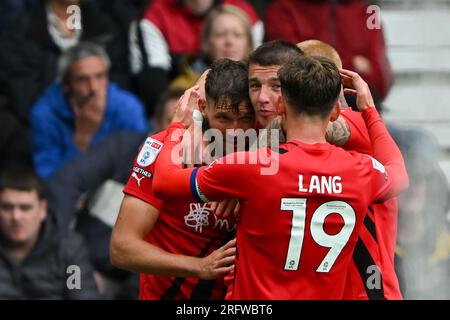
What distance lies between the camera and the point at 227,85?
534 cm

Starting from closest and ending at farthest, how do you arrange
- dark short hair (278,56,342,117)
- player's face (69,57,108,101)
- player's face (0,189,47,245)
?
dark short hair (278,56,342,117), player's face (0,189,47,245), player's face (69,57,108,101)

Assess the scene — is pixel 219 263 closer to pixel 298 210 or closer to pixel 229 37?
pixel 298 210

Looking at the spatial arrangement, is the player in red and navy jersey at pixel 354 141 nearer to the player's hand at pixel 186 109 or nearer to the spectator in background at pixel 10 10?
the player's hand at pixel 186 109

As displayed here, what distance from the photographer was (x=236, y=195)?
4.89m

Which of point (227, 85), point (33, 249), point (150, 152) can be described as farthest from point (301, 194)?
point (33, 249)

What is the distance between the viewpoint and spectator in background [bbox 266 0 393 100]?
8.15 metres

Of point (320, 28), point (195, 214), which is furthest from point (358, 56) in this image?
point (195, 214)

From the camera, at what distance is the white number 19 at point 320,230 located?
485 centimetres

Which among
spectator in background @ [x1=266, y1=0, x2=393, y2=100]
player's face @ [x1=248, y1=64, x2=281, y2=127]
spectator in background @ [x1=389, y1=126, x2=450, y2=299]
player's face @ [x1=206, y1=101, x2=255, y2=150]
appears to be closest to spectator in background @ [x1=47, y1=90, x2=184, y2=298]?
spectator in background @ [x1=266, y1=0, x2=393, y2=100]

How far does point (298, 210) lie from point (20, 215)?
125 inches

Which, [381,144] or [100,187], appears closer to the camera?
[381,144]

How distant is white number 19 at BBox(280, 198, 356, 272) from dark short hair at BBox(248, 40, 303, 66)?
0.74m

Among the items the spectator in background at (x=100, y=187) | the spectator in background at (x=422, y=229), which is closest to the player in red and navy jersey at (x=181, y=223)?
the spectator in background at (x=422, y=229)

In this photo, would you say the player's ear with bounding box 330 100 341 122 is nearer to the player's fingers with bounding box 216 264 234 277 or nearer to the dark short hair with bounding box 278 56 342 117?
the dark short hair with bounding box 278 56 342 117
